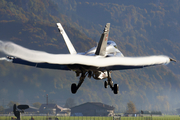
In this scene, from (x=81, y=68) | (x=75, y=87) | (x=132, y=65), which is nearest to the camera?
(x=132, y=65)

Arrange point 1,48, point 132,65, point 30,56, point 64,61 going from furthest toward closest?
point 132,65, point 64,61, point 30,56, point 1,48

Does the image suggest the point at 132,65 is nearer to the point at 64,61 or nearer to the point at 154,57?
the point at 154,57

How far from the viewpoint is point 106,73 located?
148 ft

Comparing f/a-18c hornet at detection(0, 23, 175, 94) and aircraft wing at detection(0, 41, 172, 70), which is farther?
f/a-18c hornet at detection(0, 23, 175, 94)

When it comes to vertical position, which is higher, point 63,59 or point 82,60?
point 82,60

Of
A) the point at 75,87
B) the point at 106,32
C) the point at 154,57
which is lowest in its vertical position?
the point at 75,87

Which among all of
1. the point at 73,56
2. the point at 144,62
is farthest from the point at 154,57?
the point at 73,56

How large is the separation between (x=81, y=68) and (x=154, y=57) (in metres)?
9.03

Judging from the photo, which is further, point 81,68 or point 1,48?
point 81,68

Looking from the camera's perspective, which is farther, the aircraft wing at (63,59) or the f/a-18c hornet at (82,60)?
the f/a-18c hornet at (82,60)

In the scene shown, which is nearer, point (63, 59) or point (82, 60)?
point (63, 59)

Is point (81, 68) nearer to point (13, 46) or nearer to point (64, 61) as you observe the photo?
point (64, 61)

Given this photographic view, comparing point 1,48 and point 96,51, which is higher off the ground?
point 96,51

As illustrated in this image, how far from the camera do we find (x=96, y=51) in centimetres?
4056
